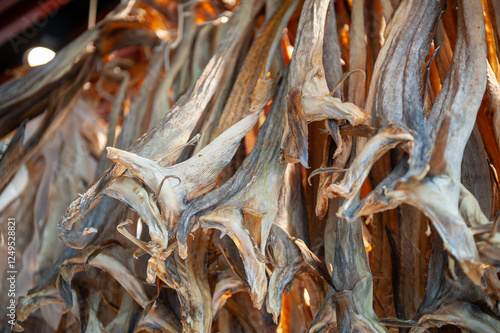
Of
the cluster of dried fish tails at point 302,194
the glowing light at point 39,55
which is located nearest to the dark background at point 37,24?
the glowing light at point 39,55

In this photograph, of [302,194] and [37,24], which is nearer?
[302,194]

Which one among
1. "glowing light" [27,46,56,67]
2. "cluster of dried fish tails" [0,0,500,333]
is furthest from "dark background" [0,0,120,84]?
"cluster of dried fish tails" [0,0,500,333]

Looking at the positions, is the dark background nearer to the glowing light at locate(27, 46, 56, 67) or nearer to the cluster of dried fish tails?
the glowing light at locate(27, 46, 56, 67)

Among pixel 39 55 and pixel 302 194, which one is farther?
pixel 39 55

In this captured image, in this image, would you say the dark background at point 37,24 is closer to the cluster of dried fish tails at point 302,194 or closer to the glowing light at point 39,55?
the glowing light at point 39,55

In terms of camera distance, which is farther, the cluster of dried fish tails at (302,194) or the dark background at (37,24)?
the dark background at (37,24)

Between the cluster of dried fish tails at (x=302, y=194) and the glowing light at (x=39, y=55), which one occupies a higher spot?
the glowing light at (x=39, y=55)

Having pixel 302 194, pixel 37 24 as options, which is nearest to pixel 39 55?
pixel 37 24

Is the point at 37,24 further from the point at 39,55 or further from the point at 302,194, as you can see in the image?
the point at 302,194

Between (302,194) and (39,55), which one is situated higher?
(39,55)
